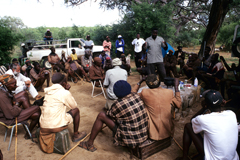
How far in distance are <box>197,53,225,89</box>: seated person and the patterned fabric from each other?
12.4 feet

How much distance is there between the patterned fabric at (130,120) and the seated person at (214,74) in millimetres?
3767

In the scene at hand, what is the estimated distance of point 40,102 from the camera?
3217 mm

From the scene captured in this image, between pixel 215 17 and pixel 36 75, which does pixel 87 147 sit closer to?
pixel 36 75

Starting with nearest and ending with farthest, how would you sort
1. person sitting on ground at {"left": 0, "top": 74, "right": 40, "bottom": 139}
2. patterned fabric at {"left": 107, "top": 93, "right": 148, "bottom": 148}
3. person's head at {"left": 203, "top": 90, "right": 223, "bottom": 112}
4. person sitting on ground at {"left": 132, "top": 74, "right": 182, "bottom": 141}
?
person's head at {"left": 203, "top": 90, "right": 223, "bottom": 112} < patterned fabric at {"left": 107, "top": 93, "right": 148, "bottom": 148} < person sitting on ground at {"left": 132, "top": 74, "right": 182, "bottom": 141} < person sitting on ground at {"left": 0, "top": 74, "right": 40, "bottom": 139}

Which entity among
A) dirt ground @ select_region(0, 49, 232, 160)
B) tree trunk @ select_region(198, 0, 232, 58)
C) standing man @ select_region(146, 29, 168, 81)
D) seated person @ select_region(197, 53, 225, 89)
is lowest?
dirt ground @ select_region(0, 49, 232, 160)

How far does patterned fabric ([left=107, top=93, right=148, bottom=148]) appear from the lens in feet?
8.27

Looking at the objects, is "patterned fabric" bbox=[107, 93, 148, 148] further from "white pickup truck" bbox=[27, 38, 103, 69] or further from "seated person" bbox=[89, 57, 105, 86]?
"white pickup truck" bbox=[27, 38, 103, 69]

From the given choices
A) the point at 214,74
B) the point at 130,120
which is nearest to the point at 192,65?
the point at 214,74

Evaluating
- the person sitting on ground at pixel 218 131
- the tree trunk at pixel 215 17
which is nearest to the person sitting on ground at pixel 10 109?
the person sitting on ground at pixel 218 131

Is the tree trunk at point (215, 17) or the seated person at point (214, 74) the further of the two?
the tree trunk at point (215, 17)

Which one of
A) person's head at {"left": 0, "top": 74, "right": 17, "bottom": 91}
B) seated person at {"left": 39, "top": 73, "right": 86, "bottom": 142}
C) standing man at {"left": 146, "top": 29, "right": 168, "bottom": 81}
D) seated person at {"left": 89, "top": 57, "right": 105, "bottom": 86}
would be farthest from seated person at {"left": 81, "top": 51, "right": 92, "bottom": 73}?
seated person at {"left": 39, "top": 73, "right": 86, "bottom": 142}

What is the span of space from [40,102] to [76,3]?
1197 cm

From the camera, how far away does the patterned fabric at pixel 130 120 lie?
2520 mm

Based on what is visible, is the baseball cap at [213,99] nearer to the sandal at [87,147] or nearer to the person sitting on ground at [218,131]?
the person sitting on ground at [218,131]
